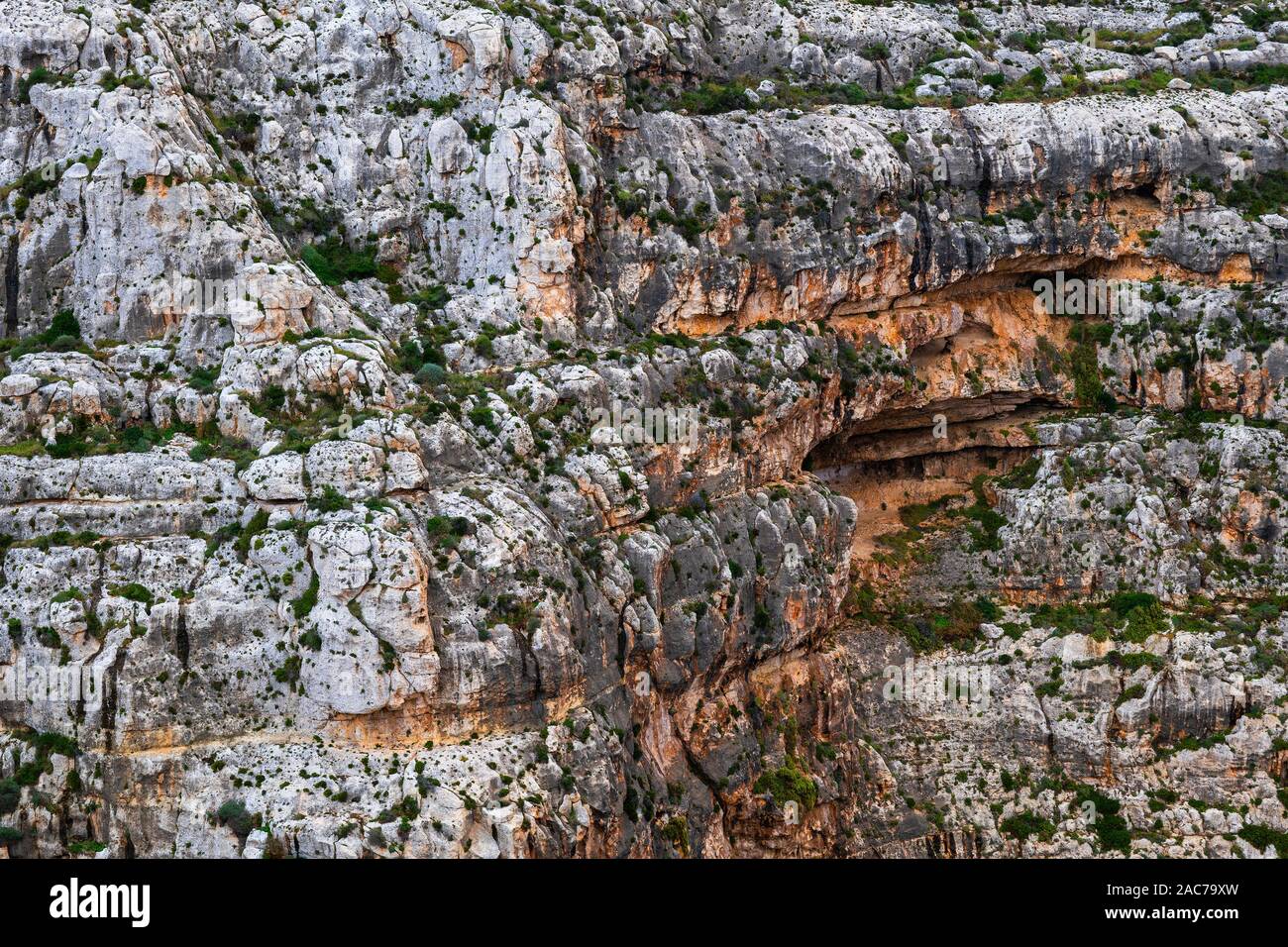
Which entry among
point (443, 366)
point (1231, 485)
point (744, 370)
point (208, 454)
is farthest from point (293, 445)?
point (1231, 485)

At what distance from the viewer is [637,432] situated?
97125mm

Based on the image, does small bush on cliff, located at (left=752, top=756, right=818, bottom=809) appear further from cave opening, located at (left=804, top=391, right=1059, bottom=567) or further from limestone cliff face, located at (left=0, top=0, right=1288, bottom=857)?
cave opening, located at (left=804, top=391, right=1059, bottom=567)

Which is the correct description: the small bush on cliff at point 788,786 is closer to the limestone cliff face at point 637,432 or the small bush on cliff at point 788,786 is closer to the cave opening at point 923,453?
the limestone cliff face at point 637,432

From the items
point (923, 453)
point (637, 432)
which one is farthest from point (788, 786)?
point (923, 453)

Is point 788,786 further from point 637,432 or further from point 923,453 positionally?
point 923,453

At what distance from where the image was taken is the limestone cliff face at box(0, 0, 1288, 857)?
81062mm

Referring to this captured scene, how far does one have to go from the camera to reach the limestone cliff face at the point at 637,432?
8106cm

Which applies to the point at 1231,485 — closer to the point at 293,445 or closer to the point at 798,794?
the point at 798,794

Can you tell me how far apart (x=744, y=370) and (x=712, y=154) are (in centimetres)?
1248

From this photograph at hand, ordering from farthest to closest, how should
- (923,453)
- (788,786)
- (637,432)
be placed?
(923,453), (788,786), (637,432)

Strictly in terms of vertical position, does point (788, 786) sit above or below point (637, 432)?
below

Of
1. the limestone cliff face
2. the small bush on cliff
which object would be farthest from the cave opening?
the small bush on cliff

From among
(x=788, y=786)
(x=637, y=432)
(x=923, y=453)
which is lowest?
(x=788, y=786)

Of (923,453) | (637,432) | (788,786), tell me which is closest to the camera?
(637,432)
